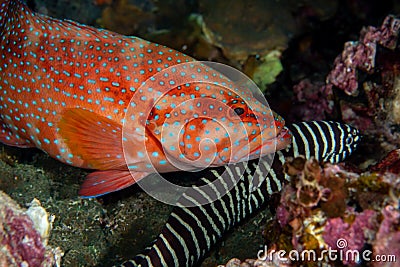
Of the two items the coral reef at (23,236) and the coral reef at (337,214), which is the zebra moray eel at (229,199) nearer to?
the coral reef at (23,236)

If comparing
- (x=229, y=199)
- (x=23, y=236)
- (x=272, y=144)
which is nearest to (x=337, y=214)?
(x=272, y=144)

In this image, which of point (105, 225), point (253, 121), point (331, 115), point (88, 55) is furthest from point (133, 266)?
point (331, 115)

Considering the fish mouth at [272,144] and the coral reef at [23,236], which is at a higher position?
the fish mouth at [272,144]

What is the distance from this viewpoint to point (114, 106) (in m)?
3.97

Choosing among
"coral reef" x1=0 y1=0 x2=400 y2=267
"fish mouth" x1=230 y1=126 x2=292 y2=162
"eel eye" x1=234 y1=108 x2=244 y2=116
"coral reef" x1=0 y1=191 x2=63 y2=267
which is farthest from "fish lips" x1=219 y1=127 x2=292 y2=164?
"coral reef" x1=0 y1=191 x2=63 y2=267

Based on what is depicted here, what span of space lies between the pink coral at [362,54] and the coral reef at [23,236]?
13.2 feet

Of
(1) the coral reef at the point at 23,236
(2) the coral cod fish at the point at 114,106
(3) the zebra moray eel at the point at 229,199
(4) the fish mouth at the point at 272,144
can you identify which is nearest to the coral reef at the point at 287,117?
(3) the zebra moray eel at the point at 229,199

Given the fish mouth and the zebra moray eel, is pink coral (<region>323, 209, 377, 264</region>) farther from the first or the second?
the zebra moray eel

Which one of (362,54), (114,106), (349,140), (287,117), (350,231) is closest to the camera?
(350,231)

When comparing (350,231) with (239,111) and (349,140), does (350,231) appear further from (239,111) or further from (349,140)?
(349,140)

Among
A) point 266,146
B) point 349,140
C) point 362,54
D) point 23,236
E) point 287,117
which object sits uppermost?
point 362,54

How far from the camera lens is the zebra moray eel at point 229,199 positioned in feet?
11.9

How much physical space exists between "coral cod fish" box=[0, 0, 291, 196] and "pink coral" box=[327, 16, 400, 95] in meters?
1.86

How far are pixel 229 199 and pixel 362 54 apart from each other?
2.60 meters
